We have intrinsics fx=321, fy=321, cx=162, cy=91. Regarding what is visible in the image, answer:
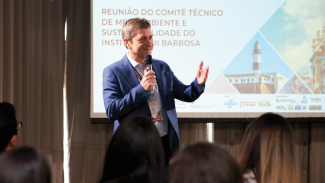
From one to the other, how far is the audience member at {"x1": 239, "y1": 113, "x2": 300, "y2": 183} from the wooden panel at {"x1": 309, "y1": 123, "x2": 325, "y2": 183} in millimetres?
2826

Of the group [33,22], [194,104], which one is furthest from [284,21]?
[33,22]

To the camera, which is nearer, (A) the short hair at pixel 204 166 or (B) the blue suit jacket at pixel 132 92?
(A) the short hair at pixel 204 166

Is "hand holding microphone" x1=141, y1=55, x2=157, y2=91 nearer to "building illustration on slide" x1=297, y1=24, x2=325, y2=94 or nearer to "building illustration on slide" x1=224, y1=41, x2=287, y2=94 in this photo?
"building illustration on slide" x1=224, y1=41, x2=287, y2=94

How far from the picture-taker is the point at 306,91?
11.5 ft

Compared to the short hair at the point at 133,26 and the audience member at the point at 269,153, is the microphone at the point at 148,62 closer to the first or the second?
the short hair at the point at 133,26

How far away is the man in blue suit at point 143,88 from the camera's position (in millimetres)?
2076

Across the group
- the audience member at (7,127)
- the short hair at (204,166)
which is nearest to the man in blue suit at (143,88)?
the audience member at (7,127)

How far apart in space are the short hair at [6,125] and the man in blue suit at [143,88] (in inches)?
23.3

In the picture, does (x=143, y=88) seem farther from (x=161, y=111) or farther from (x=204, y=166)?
(x=204, y=166)

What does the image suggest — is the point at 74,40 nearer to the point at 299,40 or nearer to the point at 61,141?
the point at 61,141

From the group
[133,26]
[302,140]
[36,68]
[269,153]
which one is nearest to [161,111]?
[133,26]

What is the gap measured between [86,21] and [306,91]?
8.42ft

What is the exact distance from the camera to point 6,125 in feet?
5.56

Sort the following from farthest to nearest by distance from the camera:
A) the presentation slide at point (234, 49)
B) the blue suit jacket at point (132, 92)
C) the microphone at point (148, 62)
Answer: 1. the presentation slide at point (234, 49)
2. the microphone at point (148, 62)
3. the blue suit jacket at point (132, 92)
